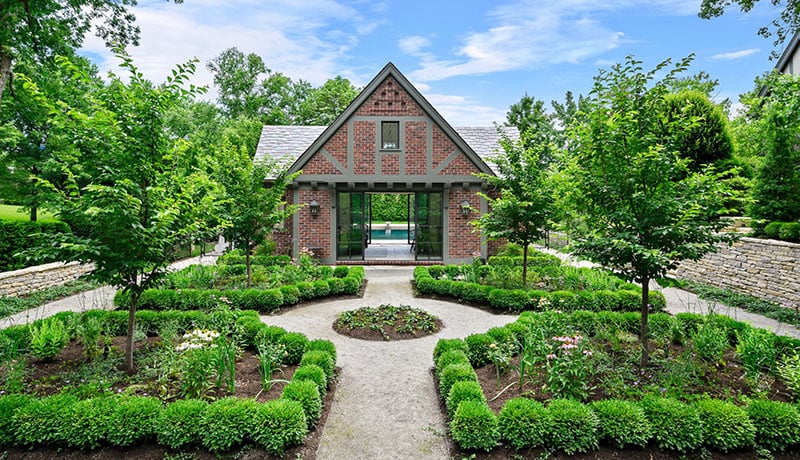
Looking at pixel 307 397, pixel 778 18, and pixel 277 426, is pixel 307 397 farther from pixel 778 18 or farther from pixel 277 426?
pixel 778 18

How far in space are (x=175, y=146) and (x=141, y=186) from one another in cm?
65

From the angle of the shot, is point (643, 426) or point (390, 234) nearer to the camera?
point (643, 426)

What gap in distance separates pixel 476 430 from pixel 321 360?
2.13 m

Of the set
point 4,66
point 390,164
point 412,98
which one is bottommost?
point 390,164

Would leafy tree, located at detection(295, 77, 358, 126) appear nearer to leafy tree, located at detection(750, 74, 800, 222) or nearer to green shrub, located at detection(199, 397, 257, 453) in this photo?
leafy tree, located at detection(750, 74, 800, 222)

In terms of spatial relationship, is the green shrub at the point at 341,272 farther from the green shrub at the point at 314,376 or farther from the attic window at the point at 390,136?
the green shrub at the point at 314,376

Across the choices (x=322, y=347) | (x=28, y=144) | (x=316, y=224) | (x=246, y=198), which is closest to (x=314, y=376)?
(x=322, y=347)

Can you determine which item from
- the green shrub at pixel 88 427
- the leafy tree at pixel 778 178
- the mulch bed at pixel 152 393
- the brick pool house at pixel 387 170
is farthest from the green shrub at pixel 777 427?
the brick pool house at pixel 387 170

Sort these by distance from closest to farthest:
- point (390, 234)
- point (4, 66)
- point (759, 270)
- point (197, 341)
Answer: point (197, 341)
point (759, 270)
point (4, 66)
point (390, 234)

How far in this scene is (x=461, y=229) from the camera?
14391 mm

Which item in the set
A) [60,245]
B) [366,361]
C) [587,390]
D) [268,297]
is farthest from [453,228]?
[60,245]

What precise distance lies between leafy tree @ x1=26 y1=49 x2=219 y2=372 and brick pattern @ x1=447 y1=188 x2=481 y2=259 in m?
10.2

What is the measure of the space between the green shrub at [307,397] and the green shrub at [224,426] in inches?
17.1

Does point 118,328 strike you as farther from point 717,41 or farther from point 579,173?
point 717,41
